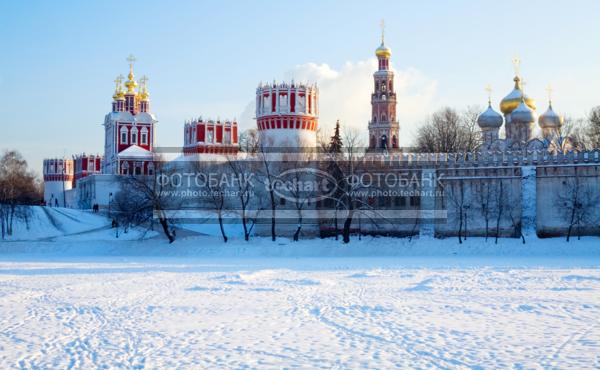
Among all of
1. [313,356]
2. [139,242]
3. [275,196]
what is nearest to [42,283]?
[313,356]

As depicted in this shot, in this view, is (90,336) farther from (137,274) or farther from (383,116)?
(383,116)

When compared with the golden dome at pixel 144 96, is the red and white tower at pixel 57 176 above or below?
below

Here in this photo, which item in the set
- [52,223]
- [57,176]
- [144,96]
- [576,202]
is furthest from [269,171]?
[57,176]

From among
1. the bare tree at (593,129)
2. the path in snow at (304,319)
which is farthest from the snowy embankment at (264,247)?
the bare tree at (593,129)

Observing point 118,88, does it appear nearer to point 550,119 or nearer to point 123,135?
point 123,135

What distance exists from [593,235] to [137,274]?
56.8ft

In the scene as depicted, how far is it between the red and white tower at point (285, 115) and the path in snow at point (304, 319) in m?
16.6

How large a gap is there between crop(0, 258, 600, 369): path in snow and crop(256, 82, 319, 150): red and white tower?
54.4 feet

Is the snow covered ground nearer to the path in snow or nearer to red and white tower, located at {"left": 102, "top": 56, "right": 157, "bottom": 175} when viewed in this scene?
the path in snow

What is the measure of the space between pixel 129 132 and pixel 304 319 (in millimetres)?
44263

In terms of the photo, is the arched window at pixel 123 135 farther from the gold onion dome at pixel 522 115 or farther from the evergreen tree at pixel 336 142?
the gold onion dome at pixel 522 115

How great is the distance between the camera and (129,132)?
55.0 metres

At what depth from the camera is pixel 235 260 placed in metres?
26.8

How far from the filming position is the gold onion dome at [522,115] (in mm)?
35625
